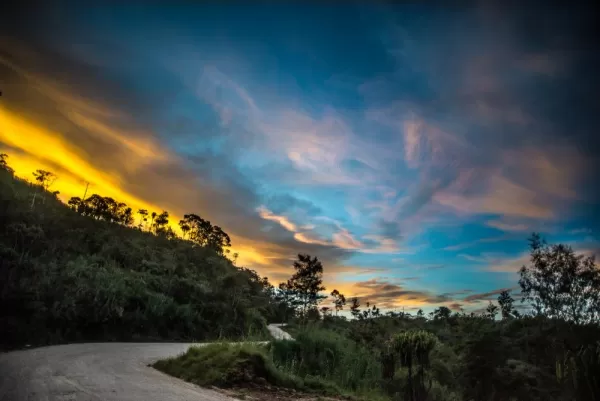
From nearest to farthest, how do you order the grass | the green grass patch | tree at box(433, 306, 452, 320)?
the green grass patch < the grass < tree at box(433, 306, 452, 320)

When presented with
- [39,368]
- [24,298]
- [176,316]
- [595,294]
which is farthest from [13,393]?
[595,294]

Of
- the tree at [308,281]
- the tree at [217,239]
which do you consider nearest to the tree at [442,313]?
the tree at [308,281]

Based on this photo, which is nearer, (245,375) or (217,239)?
(245,375)

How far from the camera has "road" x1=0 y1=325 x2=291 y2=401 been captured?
6.98 metres

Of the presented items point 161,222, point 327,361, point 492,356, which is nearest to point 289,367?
point 327,361

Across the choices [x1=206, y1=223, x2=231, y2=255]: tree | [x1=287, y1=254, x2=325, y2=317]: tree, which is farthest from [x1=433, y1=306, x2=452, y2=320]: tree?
[x1=206, y1=223, x2=231, y2=255]: tree

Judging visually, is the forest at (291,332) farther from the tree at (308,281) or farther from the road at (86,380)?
the tree at (308,281)

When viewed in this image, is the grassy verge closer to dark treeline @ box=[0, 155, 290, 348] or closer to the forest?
the forest

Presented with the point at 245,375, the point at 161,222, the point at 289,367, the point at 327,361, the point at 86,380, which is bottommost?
the point at 86,380

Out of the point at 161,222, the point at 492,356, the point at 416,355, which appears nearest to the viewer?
the point at 416,355

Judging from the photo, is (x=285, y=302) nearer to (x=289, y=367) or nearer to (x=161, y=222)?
(x=161, y=222)

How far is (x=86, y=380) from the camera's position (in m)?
8.37

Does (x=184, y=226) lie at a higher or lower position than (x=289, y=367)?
higher

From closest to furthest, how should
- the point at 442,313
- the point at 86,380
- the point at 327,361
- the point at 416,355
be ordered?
the point at 86,380 → the point at 416,355 → the point at 327,361 → the point at 442,313
